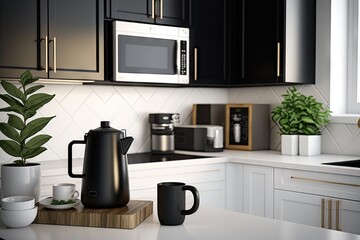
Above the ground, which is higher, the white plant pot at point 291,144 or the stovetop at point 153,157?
the white plant pot at point 291,144

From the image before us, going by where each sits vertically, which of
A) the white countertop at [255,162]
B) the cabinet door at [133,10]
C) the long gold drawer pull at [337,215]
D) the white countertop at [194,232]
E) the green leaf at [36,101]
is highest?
the cabinet door at [133,10]

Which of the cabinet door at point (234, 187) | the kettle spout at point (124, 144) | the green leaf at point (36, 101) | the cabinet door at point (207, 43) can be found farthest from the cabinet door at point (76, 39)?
the kettle spout at point (124, 144)

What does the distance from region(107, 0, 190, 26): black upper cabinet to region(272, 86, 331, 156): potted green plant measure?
0.93 m

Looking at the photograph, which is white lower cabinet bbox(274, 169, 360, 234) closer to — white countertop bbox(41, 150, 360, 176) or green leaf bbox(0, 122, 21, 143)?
white countertop bbox(41, 150, 360, 176)

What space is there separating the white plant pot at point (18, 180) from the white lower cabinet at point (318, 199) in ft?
6.03

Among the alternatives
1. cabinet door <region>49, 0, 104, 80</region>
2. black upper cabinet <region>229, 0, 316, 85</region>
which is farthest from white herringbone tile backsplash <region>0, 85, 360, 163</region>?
cabinet door <region>49, 0, 104, 80</region>

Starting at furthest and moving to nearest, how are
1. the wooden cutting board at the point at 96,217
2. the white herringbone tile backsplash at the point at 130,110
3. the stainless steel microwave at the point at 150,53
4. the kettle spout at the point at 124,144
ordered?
the white herringbone tile backsplash at the point at 130,110 → the stainless steel microwave at the point at 150,53 → the kettle spout at the point at 124,144 → the wooden cutting board at the point at 96,217

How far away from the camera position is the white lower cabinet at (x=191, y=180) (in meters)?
3.18

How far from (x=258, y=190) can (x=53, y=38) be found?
157cm

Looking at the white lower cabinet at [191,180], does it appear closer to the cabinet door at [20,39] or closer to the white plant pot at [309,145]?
the white plant pot at [309,145]

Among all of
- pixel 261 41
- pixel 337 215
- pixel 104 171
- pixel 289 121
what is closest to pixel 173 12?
pixel 261 41

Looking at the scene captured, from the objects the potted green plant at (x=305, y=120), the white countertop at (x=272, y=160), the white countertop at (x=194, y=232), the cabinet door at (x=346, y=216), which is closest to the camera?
the white countertop at (x=194, y=232)

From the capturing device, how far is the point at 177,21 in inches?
146

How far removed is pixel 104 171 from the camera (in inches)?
65.1
